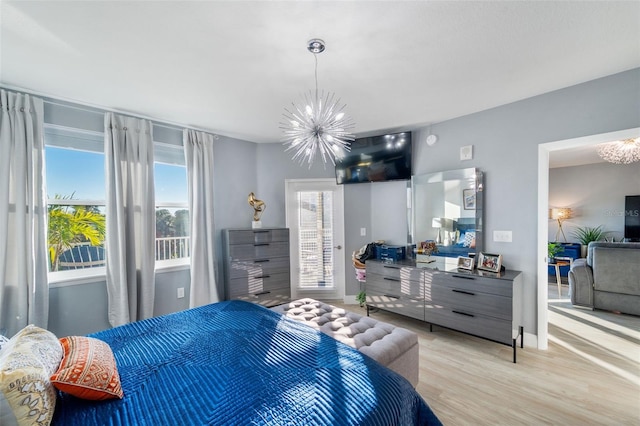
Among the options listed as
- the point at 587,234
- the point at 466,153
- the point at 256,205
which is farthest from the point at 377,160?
the point at 587,234

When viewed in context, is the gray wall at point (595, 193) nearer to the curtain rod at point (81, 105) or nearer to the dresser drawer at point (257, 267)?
the dresser drawer at point (257, 267)

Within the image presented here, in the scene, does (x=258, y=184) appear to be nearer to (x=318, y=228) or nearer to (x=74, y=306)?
(x=318, y=228)

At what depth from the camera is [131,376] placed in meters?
1.23

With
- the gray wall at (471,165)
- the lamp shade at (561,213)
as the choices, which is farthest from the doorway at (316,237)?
the lamp shade at (561,213)

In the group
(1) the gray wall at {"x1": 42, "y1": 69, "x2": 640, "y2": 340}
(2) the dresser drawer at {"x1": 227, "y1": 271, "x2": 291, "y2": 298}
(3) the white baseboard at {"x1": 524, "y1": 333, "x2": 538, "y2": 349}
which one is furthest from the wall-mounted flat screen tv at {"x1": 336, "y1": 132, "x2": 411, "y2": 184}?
(3) the white baseboard at {"x1": 524, "y1": 333, "x2": 538, "y2": 349}

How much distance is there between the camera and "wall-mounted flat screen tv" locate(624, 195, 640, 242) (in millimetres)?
5125

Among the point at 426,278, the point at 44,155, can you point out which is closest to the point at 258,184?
the point at 44,155

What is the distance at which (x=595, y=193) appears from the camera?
18.6 feet

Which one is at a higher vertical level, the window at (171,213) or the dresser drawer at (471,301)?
the window at (171,213)

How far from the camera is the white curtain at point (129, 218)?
2.75 metres

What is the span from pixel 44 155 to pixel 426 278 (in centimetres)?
399

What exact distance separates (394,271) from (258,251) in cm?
178

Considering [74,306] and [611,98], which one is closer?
[611,98]

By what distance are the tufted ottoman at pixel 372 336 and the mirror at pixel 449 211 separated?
1.59m
